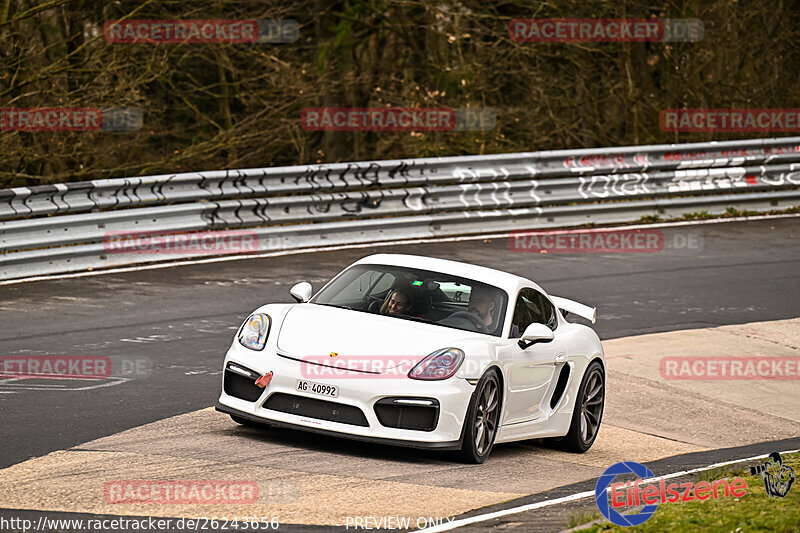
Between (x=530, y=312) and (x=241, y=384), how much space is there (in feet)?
7.48

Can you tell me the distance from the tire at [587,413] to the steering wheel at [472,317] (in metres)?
1.12

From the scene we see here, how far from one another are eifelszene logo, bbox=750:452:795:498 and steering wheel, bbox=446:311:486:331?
1979mm

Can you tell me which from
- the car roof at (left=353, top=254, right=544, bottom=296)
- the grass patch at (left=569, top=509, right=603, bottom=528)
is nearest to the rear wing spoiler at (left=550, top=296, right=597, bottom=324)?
the car roof at (left=353, top=254, right=544, bottom=296)

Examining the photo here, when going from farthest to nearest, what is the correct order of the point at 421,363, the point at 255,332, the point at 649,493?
the point at 255,332, the point at 421,363, the point at 649,493

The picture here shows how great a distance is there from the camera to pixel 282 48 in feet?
92.2

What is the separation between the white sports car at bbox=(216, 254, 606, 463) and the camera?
26.0 feet

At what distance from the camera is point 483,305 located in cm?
905

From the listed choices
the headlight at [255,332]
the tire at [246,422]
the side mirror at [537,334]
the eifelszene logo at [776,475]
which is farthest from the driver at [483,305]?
the eifelszene logo at [776,475]

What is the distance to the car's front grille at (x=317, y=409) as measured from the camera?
7.91 metres

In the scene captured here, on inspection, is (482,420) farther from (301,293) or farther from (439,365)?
(301,293)

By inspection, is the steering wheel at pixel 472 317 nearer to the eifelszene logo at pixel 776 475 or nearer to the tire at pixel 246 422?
the tire at pixel 246 422

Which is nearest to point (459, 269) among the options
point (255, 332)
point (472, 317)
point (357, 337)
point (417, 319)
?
point (472, 317)

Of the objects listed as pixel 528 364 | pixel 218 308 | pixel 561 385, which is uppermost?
pixel 528 364

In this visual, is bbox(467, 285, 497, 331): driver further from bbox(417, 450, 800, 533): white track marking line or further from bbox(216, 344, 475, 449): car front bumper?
bbox(417, 450, 800, 533): white track marking line
